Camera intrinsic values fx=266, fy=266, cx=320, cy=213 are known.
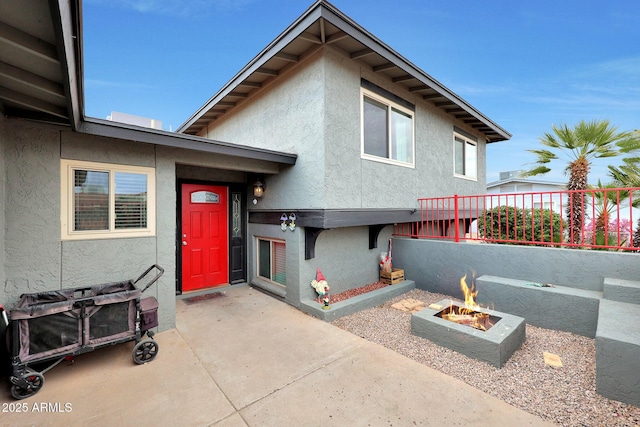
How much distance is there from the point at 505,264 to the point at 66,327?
253 inches

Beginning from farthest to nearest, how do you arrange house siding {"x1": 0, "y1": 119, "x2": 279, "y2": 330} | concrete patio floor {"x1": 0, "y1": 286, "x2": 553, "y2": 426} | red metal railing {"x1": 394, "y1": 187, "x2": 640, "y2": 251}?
1. red metal railing {"x1": 394, "y1": 187, "x2": 640, "y2": 251}
2. house siding {"x1": 0, "y1": 119, "x2": 279, "y2": 330}
3. concrete patio floor {"x1": 0, "y1": 286, "x2": 553, "y2": 426}

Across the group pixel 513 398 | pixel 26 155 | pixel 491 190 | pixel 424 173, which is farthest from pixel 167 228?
pixel 491 190

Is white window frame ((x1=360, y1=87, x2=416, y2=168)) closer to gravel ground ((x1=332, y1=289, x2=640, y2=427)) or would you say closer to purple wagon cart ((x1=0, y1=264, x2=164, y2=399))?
gravel ground ((x1=332, y1=289, x2=640, y2=427))

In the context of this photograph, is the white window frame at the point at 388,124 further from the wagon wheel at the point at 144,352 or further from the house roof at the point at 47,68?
the wagon wheel at the point at 144,352

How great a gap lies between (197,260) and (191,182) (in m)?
1.72

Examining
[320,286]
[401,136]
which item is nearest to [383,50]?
[401,136]

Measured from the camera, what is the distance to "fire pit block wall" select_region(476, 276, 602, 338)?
3.81 m

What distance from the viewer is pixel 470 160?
9.11 meters

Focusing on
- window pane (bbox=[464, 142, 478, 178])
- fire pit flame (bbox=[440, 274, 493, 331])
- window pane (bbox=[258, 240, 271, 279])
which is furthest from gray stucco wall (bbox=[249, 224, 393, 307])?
window pane (bbox=[464, 142, 478, 178])

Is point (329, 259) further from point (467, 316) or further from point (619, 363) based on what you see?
point (619, 363)

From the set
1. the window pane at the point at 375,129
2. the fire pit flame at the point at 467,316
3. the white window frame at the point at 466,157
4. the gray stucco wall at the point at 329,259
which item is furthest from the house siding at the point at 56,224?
the white window frame at the point at 466,157

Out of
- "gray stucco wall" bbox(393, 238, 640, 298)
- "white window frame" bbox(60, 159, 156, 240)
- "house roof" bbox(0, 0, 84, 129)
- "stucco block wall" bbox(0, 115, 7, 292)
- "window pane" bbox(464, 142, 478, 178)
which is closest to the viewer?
"house roof" bbox(0, 0, 84, 129)

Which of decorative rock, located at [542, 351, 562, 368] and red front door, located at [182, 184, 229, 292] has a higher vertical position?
red front door, located at [182, 184, 229, 292]

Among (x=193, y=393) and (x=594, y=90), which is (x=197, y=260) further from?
(x=594, y=90)
